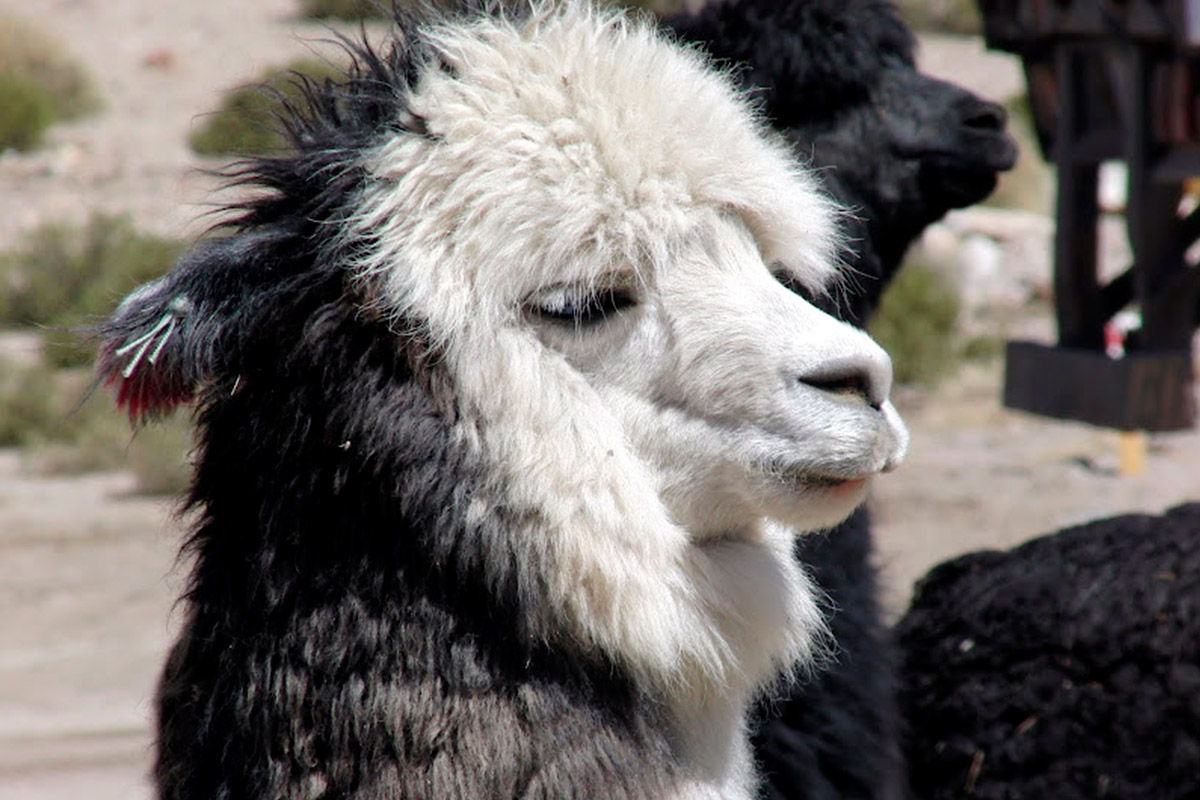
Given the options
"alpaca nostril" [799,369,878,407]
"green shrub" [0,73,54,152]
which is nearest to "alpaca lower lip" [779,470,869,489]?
"alpaca nostril" [799,369,878,407]

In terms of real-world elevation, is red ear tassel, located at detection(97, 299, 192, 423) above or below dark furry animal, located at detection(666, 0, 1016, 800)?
above

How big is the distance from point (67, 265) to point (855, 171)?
44.2ft

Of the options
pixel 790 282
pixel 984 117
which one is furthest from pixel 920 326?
pixel 790 282

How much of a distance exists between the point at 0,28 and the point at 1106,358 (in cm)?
2302

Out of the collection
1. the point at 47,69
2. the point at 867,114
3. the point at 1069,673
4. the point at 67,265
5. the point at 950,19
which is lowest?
the point at 950,19

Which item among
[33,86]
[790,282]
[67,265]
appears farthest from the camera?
[33,86]

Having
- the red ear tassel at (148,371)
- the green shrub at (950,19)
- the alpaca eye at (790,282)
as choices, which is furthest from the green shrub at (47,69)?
the red ear tassel at (148,371)

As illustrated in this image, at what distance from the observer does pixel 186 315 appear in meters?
2.11

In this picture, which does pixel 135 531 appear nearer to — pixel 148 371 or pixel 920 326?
pixel 148 371

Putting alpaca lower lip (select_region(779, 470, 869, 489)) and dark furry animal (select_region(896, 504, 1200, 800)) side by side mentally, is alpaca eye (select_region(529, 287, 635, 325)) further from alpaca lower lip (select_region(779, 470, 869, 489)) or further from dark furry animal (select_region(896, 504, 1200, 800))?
dark furry animal (select_region(896, 504, 1200, 800))

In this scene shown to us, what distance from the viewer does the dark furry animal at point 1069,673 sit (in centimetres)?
314

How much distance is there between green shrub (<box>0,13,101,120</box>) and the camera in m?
23.0

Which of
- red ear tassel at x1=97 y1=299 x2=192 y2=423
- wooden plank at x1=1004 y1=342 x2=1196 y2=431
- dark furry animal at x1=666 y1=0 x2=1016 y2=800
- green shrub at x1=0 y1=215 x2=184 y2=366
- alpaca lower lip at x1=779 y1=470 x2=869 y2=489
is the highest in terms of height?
red ear tassel at x1=97 y1=299 x2=192 y2=423

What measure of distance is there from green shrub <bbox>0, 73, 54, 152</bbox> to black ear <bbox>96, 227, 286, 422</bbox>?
20.3 m
